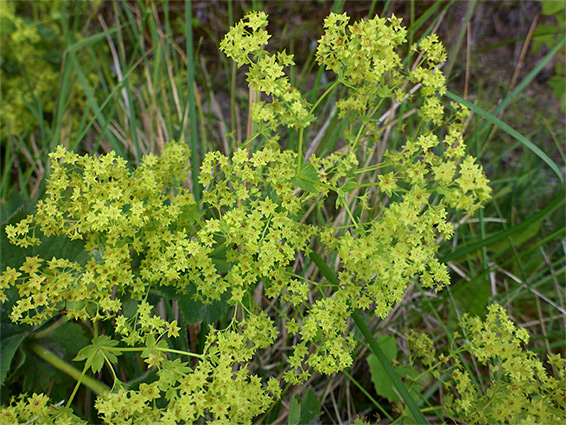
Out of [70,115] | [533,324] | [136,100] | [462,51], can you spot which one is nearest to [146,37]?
[136,100]

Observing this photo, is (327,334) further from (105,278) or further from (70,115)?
(70,115)

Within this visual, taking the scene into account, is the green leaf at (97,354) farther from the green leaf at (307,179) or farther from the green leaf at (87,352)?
the green leaf at (307,179)

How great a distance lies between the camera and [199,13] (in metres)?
3.58

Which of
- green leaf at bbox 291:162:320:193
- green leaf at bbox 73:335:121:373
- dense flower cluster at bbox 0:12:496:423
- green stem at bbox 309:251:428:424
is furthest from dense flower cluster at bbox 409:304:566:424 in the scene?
green leaf at bbox 73:335:121:373

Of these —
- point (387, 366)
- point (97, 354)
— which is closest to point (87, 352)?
point (97, 354)

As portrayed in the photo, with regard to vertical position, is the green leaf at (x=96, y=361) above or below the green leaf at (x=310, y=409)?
above

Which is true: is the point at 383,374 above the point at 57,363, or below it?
below

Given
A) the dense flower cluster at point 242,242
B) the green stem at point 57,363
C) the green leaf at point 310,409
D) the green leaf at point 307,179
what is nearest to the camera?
the dense flower cluster at point 242,242

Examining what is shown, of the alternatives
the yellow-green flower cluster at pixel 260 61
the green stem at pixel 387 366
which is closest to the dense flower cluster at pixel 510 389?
the green stem at pixel 387 366

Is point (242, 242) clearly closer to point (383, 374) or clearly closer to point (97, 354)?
point (97, 354)

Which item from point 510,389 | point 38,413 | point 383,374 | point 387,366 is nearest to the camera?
point 38,413

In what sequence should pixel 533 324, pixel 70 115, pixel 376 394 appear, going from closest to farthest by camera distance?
pixel 376 394, pixel 533 324, pixel 70 115

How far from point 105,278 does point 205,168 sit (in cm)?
42

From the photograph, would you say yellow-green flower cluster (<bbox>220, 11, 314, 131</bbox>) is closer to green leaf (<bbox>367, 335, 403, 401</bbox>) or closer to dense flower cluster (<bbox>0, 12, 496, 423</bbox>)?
dense flower cluster (<bbox>0, 12, 496, 423</bbox>)
